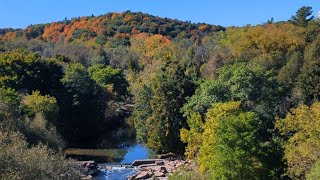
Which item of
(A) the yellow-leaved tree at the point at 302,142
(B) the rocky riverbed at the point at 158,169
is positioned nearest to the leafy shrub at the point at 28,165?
(A) the yellow-leaved tree at the point at 302,142

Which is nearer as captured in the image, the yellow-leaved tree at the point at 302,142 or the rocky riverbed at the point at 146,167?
the yellow-leaved tree at the point at 302,142

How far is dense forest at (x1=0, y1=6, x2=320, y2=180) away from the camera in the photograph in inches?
1029

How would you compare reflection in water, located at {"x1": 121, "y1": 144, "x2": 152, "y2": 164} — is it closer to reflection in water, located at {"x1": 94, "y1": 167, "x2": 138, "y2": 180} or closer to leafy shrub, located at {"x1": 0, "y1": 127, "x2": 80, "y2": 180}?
reflection in water, located at {"x1": 94, "y1": 167, "x2": 138, "y2": 180}

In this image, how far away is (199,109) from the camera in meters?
40.3

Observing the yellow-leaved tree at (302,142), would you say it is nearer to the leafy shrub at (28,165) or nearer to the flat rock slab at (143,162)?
the leafy shrub at (28,165)

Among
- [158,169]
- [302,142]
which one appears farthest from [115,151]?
[302,142]

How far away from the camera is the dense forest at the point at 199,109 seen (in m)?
26.1

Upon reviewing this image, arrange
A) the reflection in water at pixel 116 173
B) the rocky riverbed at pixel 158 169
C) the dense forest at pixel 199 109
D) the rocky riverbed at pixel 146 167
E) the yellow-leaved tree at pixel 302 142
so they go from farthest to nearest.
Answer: the reflection in water at pixel 116 173 → the rocky riverbed at pixel 146 167 → the rocky riverbed at pixel 158 169 → the dense forest at pixel 199 109 → the yellow-leaved tree at pixel 302 142

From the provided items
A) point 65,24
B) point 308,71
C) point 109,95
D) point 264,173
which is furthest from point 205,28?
point 264,173

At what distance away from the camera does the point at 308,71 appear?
38.9 m

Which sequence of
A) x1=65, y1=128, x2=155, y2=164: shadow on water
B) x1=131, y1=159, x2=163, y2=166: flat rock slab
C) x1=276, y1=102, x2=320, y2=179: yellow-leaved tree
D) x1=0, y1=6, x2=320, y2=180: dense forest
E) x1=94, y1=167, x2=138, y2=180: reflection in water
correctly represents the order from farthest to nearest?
1. x1=65, y1=128, x2=155, y2=164: shadow on water
2. x1=131, y1=159, x2=163, y2=166: flat rock slab
3. x1=94, y1=167, x2=138, y2=180: reflection in water
4. x1=0, y1=6, x2=320, y2=180: dense forest
5. x1=276, y1=102, x2=320, y2=179: yellow-leaved tree

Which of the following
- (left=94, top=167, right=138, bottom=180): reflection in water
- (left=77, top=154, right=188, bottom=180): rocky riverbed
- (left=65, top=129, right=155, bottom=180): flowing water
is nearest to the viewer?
(left=77, top=154, right=188, bottom=180): rocky riverbed

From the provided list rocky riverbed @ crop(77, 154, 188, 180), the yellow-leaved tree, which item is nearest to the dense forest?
the yellow-leaved tree

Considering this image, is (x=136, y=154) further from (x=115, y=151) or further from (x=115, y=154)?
(x=115, y=151)
